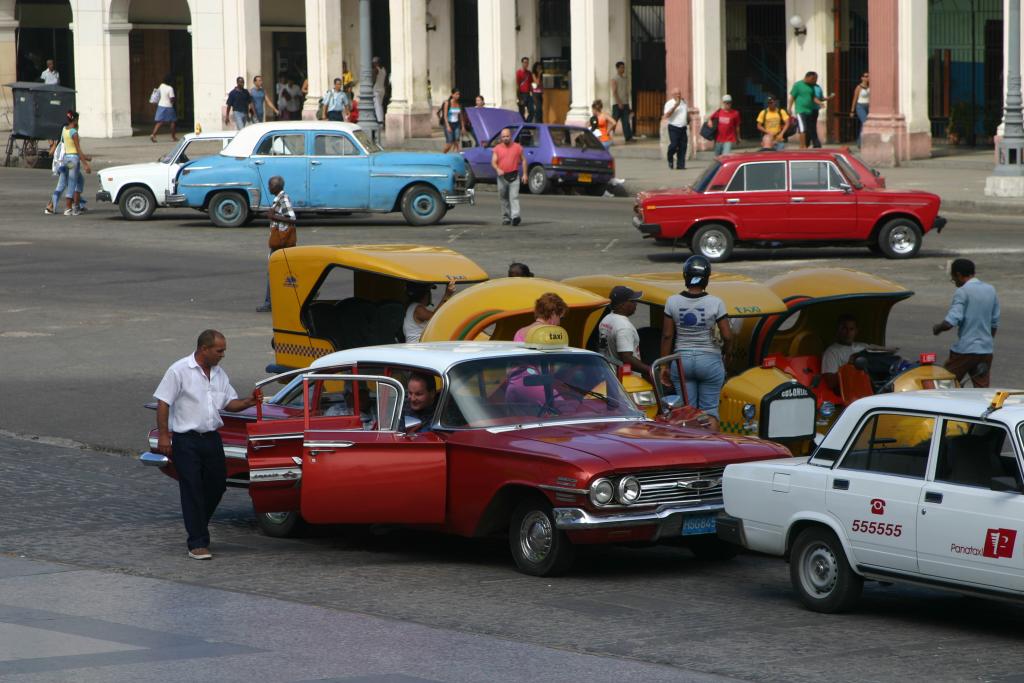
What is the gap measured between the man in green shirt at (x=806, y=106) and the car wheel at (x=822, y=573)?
96.5ft

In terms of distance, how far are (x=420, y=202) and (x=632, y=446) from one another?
1998cm

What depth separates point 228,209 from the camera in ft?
99.9

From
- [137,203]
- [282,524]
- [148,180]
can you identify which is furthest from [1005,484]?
[137,203]

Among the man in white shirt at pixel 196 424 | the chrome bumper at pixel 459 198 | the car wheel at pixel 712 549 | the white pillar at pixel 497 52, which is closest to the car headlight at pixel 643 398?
the car wheel at pixel 712 549

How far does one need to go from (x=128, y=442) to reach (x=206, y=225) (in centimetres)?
1598

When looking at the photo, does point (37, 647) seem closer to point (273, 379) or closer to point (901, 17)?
point (273, 379)

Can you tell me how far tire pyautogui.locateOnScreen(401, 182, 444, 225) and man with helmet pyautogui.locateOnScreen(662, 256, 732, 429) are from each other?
16.9 metres

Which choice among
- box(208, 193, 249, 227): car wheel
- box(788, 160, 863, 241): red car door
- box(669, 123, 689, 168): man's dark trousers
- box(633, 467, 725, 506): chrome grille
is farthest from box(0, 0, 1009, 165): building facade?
box(633, 467, 725, 506): chrome grille

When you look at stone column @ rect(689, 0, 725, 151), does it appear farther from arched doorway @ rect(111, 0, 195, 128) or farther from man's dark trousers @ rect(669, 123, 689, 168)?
arched doorway @ rect(111, 0, 195, 128)

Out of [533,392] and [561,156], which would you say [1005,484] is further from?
[561,156]

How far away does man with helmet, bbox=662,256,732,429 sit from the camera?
1355 centimetres

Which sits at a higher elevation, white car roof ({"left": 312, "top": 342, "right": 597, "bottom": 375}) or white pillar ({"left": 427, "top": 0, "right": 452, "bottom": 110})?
white pillar ({"left": 427, "top": 0, "right": 452, "bottom": 110})

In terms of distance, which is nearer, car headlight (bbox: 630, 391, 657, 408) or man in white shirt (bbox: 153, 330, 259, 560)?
man in white shirt (bbox: 153, 330, 259, 560)

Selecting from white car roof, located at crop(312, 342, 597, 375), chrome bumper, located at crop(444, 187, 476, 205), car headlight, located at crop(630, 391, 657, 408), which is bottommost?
car headlight, located at crop(630, 391, 657, 408)
